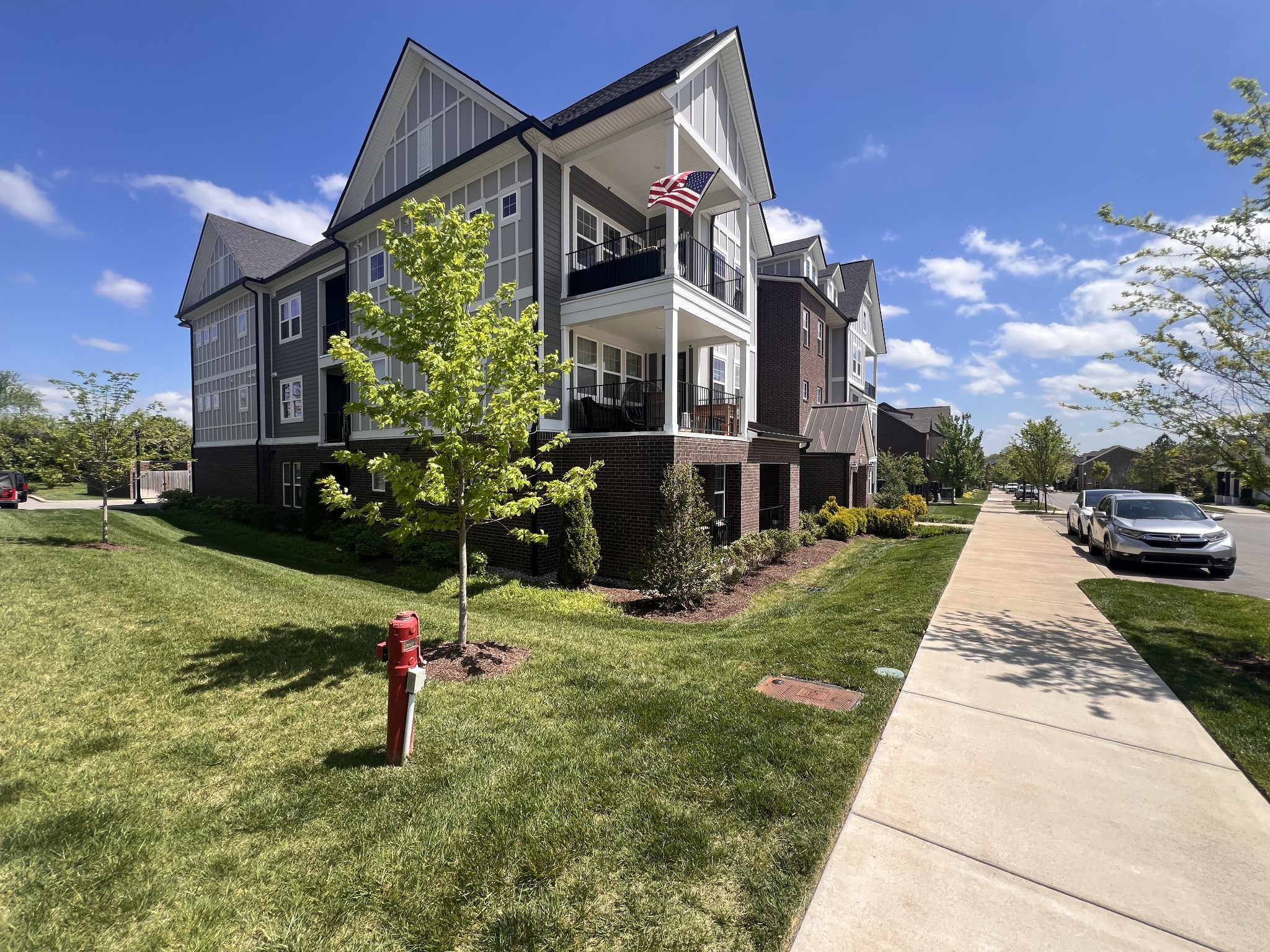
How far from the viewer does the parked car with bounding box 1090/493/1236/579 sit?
1088cm

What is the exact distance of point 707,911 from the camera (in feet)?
8.46

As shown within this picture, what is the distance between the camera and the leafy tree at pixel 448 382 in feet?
18.7

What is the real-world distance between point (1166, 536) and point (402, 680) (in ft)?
49.7

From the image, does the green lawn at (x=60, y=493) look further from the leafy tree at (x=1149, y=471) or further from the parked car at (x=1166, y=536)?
the leafy tree at (x=1149, y=471)

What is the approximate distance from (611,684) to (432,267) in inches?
198

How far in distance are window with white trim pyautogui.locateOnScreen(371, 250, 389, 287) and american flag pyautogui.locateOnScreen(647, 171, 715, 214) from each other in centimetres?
990

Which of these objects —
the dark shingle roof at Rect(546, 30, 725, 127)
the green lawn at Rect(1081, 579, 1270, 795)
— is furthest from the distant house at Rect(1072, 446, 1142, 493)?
the dark shingle roof at Rect(546, 30, 725, 127)

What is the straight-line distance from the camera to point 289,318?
20.9 m

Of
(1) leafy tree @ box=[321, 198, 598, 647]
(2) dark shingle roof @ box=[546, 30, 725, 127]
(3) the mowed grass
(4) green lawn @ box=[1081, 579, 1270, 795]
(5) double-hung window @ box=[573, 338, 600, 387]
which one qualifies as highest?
(2) dark shingle roof @ box=[546, 30, 725, 127]

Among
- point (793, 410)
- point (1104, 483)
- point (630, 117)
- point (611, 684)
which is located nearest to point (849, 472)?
point (793, 410)

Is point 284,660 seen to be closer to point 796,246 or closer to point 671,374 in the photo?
point 671,374

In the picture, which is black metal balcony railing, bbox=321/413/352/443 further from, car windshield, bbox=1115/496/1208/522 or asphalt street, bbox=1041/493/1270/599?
car windshield, bbox=1115/496/1208/522

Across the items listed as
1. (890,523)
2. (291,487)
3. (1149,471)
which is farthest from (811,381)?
(1149,471)

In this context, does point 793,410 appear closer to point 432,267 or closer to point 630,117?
point 630,117
